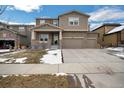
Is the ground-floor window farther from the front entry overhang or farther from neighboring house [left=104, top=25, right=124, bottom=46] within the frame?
neighboring house [left=104, top=25, right=124, bottom=46]

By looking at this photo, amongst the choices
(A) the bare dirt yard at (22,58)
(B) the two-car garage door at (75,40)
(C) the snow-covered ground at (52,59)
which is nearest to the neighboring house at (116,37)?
(B) the two-car garage door at (75,40)

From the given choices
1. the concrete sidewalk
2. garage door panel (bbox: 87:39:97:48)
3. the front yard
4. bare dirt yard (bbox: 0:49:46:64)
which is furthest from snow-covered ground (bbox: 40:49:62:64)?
garage door panel (bbox: 87:39:97:48)

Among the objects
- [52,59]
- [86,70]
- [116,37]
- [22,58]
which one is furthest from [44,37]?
Result: [86,70]

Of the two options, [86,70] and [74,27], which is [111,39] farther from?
[86,70]

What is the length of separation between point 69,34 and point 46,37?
4.16 m

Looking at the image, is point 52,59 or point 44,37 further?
point 44,37

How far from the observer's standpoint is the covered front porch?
78.8ft

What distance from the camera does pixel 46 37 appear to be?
2594cm
